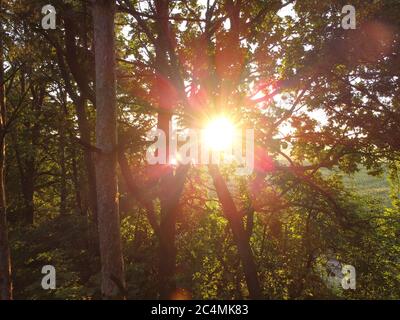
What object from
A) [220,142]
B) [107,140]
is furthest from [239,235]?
[107,140]

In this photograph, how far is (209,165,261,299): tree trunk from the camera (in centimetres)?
898

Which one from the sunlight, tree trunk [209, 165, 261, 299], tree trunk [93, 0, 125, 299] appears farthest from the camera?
tree trunk [209, 165, 261, 299]

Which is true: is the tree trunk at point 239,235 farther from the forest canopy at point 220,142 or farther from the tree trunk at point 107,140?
the tree trunk at point 107,140

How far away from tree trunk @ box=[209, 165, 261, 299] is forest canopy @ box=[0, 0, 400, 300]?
0.04 metres

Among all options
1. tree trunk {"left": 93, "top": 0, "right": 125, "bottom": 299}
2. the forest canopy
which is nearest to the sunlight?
the forest canopy

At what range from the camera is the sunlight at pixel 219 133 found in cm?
827

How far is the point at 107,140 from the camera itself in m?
5.21

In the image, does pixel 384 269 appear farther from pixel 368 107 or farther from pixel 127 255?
pixel 127 255

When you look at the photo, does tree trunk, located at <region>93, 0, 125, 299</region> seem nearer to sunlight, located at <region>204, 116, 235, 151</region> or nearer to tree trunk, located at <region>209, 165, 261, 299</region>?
sunlight, located at <region>204, 116, 235, 151</region>

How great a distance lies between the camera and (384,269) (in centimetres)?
1178

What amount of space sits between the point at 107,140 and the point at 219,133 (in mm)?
3983

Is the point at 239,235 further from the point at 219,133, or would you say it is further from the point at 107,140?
the point at 107,140
